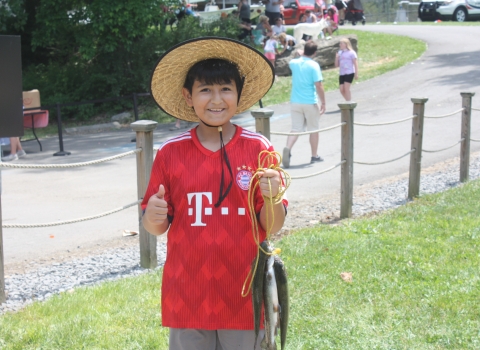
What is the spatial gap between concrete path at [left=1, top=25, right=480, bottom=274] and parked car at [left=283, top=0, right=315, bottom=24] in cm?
1050

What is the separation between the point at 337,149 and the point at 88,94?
985cm

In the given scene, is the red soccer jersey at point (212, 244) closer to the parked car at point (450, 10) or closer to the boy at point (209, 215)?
the boy at point (209, 215)

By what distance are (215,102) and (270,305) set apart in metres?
0.83

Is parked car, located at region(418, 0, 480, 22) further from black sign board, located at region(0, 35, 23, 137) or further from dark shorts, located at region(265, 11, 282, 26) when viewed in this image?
black sign board, located at region(0, 35, 23, 137)

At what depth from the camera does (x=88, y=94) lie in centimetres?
1998

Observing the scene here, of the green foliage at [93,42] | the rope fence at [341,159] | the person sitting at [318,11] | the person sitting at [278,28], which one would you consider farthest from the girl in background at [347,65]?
the person sitting at [318,11]

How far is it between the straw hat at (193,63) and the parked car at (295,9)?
29.3m

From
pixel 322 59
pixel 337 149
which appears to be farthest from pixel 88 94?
pixel 337 149

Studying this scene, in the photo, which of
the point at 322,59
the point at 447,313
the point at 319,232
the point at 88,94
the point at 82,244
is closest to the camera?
the point at 447,313

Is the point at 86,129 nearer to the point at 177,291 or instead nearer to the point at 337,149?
the point at 337,149

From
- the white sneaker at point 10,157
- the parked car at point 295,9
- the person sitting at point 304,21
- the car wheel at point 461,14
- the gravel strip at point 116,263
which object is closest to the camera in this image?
the gravel strip at point 116,263

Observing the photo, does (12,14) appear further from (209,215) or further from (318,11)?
(209,215)

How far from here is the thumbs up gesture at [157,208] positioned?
2666 millimetres

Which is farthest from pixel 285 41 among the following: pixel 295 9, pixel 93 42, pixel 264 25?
pixel 295 9
